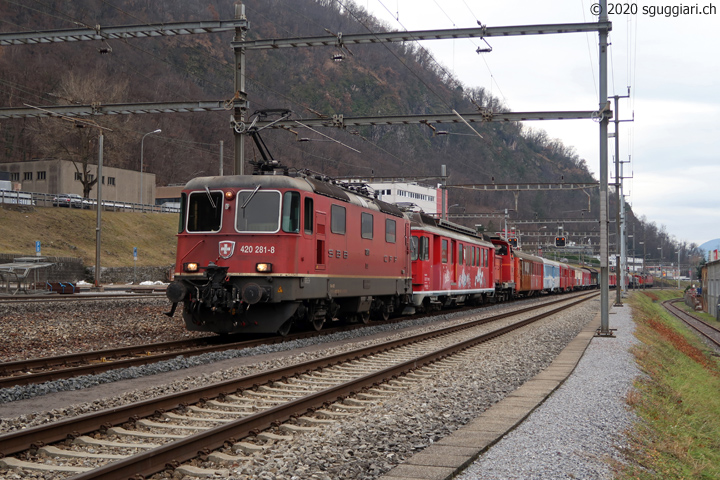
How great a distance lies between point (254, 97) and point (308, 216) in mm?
109513

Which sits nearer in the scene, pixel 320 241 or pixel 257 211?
pixel 257 211

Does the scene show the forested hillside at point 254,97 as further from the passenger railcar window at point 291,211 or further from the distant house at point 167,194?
the passenger railcar window at point 291,211

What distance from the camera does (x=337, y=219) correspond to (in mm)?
17109

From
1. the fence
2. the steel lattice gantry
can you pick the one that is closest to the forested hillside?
the steel lattice gantry

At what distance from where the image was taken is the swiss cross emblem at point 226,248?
588 inches

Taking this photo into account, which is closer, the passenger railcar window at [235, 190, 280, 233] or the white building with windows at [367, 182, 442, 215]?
the passenger railcar window at [235, 190, 280, 233]

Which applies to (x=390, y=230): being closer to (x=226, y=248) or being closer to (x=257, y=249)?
(x=257, y=249)

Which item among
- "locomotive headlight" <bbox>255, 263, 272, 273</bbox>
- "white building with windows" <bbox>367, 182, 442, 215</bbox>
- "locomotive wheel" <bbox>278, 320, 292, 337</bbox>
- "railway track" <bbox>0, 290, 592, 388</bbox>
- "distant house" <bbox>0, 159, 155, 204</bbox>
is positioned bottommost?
"railway track" <bbox>0, 290, 592, 388</bbox>

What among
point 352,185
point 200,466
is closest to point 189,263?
point 352,185

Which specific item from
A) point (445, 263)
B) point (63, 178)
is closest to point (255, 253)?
point (445, 263)

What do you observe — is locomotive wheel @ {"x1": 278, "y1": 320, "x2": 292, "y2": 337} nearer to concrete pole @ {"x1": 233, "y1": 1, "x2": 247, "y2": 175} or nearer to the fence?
concrete pole @ {"x1": 233, "y1": 1, "x2": 247, "y2": 175}

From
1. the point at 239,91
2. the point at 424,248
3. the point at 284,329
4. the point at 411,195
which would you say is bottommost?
the point at 284,329

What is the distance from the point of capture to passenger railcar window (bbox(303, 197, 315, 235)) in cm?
1542

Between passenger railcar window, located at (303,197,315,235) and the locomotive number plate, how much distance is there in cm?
97
